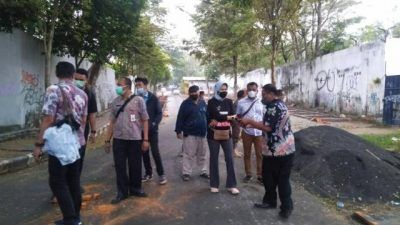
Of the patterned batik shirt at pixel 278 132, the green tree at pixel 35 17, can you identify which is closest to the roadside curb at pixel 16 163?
the green tree at pixel 35 17

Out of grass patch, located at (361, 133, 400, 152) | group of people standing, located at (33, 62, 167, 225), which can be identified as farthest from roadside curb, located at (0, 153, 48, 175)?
grass patch, located at (361, 133, 400, 152)

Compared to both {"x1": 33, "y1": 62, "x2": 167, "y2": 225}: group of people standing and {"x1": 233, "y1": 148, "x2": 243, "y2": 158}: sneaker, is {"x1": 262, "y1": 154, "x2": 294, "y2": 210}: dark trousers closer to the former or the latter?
{"x1": 33, "y1": 62, "x2": 167, "y2": 225}: group of people standing

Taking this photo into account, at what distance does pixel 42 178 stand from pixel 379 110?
14474 mm

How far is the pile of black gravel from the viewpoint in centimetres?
684

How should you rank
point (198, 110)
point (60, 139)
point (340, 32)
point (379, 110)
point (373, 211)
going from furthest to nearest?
point (340, 32)
point (379, 110)
point (198, 110)
point (373, 211)
point (60, 139)

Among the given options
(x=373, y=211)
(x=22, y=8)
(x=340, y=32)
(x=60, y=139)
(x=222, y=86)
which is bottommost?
(x=373, y=211)

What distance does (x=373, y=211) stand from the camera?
607 cm

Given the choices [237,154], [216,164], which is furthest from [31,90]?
[216,164]

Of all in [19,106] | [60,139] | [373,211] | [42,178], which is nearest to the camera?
[60,139]

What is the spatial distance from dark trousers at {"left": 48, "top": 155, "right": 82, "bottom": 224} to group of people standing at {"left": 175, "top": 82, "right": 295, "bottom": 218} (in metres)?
2.40

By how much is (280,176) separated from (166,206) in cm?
165

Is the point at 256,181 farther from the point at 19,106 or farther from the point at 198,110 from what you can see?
the point at 19,106

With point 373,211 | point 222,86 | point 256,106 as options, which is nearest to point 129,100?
point 222,86

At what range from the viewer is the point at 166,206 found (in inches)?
237
